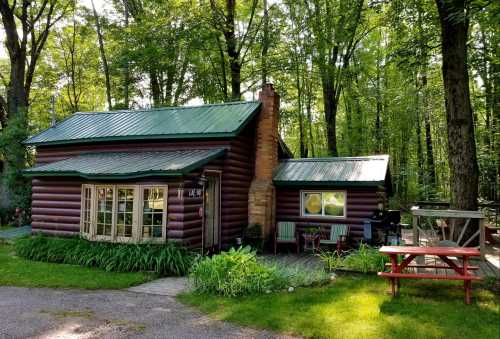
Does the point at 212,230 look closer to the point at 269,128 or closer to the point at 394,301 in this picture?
the point at 269,128

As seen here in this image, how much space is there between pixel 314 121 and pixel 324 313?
2927 cm

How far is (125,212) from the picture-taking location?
419 inches

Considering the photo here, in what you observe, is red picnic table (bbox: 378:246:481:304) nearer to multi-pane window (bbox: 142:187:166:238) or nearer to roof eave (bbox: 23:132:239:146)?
multi-pane window (bbox: 142:187:166:238)

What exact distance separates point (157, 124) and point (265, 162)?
397 cm

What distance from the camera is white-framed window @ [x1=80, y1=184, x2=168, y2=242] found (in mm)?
10320

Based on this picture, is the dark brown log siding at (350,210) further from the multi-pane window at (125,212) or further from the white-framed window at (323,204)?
the multi-pane window at (125,212)

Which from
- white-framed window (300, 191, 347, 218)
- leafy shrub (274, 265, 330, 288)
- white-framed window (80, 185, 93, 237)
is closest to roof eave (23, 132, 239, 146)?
white-framed window (80, 185, 93, 237)

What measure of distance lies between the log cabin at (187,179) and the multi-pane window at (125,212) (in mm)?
28

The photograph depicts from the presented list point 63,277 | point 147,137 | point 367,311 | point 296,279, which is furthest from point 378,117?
point 63,277

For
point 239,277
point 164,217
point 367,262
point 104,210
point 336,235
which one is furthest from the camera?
point 336,235

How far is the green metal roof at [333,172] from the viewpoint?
12734mm

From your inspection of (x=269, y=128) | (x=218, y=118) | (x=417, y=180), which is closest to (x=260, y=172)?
(x=269, y=128)

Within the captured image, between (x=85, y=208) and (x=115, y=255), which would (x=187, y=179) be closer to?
(x=115, y=255)

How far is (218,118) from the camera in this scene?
42.2 feet
